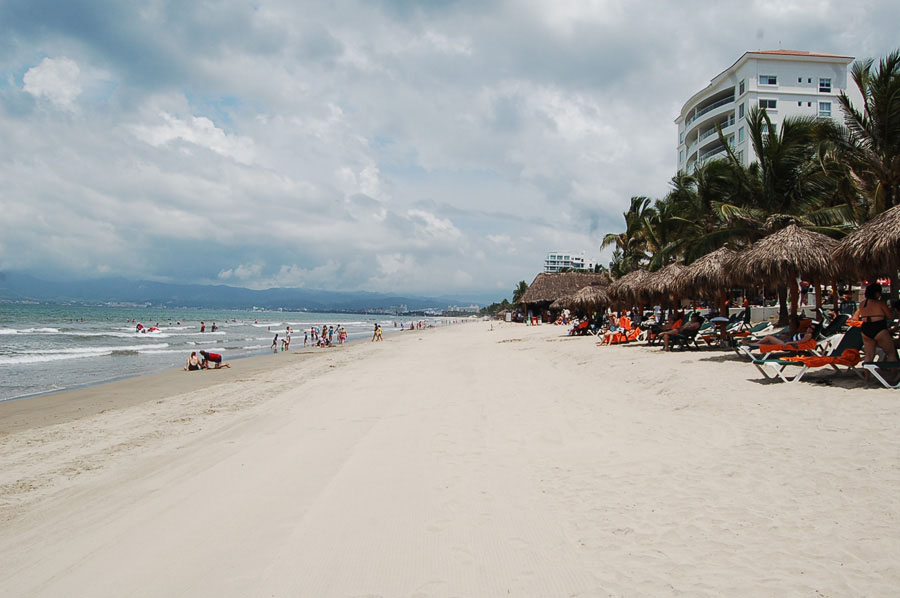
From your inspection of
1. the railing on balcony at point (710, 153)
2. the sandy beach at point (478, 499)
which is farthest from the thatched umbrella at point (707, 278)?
the railing on balcony at point (710, 153)

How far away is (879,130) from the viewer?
1161 cm

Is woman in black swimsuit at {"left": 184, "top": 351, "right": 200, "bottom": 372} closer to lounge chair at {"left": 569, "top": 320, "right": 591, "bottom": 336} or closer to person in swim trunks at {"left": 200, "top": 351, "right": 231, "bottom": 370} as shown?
person in swim trunks at {"left": 200, "top": 351, "right": 231, "bottom": 370}

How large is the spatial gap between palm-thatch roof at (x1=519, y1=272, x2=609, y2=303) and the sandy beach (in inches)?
1346

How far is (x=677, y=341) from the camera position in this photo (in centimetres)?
1258

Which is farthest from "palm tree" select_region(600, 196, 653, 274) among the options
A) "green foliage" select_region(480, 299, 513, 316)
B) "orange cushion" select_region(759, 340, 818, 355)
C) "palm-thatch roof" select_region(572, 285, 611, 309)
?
"green foliage" select_region(480, 299, 513, 316)

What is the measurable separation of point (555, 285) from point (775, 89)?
21.0m

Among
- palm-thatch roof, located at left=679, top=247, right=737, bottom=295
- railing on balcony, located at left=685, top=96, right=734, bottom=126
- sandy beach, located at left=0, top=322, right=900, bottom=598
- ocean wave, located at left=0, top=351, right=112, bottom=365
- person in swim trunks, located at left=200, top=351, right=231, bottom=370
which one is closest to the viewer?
sandy beach, located at left=0, top=322, right=900, bottom=598

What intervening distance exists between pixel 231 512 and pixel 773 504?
365cm

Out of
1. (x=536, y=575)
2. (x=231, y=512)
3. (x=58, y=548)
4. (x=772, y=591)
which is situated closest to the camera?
(x=772, y=591)

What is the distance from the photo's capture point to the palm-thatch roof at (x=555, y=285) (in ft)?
136

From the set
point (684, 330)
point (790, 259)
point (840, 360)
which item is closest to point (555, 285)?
point (684, 330)

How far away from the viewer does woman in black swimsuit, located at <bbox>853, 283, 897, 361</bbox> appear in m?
6.40

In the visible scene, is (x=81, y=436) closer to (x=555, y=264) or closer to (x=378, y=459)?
(x=378, y=459)

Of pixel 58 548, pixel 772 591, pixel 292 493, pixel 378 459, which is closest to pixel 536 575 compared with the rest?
pixel 772 591
